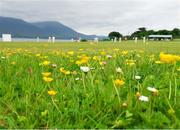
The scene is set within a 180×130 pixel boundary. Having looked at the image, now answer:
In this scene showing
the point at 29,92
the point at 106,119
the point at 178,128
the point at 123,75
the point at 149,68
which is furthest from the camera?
the point at 149,68

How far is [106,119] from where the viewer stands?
2.40 metres

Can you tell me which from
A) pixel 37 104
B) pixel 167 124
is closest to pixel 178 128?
pixel 167 124

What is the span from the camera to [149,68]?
4121mm

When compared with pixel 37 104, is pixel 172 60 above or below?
above

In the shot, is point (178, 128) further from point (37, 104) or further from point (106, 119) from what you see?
point (37, 104)

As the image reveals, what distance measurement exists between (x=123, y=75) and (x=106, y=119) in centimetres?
111

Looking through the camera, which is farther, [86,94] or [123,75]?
[123,75]

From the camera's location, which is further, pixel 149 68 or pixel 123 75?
pixel 149 68

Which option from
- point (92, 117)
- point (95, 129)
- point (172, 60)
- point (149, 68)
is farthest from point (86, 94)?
point (149, 68)

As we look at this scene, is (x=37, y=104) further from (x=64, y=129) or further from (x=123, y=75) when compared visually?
(x=123, y=75)

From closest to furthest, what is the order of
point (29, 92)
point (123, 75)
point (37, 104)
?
point (37, 104)
point (29, 92)
point (123, 75)

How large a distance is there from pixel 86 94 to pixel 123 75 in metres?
0.80

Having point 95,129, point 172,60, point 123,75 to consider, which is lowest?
point 95,129

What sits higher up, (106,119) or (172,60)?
(172,60)
